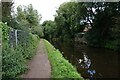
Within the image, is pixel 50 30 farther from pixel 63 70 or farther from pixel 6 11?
pixel 63 70

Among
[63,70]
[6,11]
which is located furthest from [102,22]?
[63,70]

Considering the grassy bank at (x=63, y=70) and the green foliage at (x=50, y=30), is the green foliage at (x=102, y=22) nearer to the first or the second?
the grassy bank at (x=63, y=70)

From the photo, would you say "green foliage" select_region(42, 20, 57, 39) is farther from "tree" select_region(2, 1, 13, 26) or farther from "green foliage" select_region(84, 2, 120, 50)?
"tree" select_region(2, 1, 13, 26)

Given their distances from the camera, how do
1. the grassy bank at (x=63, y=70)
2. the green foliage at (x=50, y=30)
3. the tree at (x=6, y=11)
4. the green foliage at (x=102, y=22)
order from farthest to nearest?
the green foliage at (x=50, y=30) → the green foliage at (x=102, y=22) → the tree at (x=6, y=11) → the grassy bank at (x=63, y=70)

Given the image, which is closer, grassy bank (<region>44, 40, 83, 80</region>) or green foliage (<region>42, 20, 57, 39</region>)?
grassy bank (<region>44, 40, 83, 80</region>)

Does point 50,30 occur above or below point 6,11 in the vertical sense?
below

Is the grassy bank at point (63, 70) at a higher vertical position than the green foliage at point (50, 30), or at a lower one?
higher

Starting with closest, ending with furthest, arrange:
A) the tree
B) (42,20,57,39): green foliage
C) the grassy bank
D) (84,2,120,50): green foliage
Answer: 1. the grassy bank
2. the tree
3. (84,2,120,50): green foliage
4. (42,20,57,39): green foliage

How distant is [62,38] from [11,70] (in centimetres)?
5782

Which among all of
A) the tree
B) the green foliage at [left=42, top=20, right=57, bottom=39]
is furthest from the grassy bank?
the green foliage at [left=42, top=20, right=57, bottom=39]

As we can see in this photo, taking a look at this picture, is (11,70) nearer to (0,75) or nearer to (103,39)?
(0,75)

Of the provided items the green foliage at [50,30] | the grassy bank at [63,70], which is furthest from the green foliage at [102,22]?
→ the green foliage at [50,30]

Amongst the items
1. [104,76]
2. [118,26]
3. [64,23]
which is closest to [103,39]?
[118,26]

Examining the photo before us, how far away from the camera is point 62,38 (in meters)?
65.2
